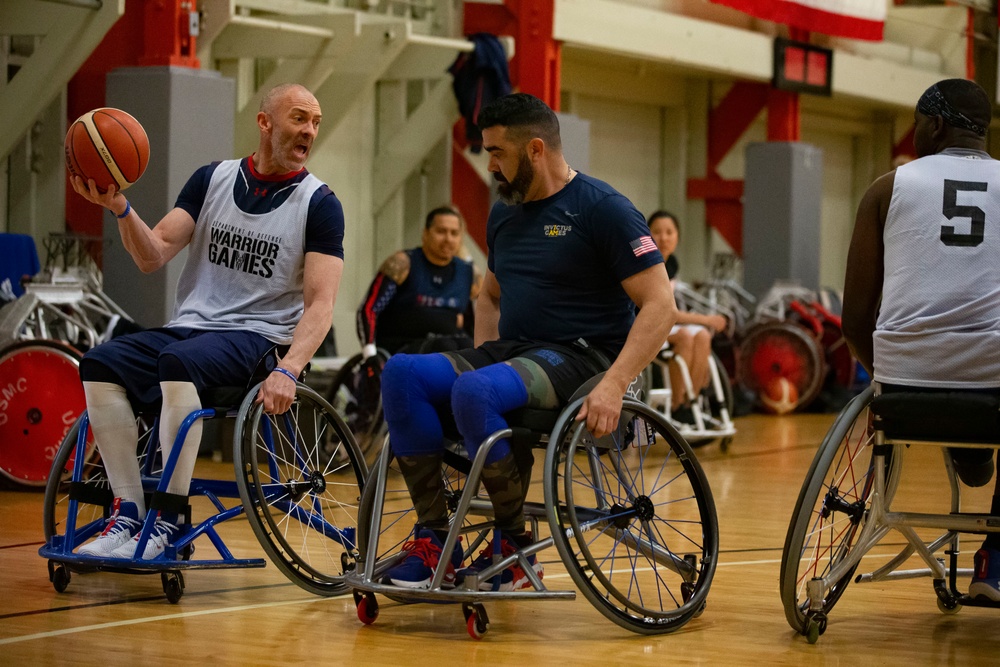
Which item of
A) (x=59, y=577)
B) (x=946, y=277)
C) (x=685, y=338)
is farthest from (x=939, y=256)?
(x=685, y=338)

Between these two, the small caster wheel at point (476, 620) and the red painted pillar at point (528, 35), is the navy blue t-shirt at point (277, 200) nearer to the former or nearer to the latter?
the small caster wheel at point (476, 620)

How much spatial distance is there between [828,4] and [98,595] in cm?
811

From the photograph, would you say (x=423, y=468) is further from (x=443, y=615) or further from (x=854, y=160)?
(x=854, y=160)

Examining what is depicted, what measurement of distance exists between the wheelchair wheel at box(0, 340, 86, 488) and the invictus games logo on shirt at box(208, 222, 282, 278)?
6.07 ft

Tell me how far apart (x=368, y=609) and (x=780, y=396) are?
678 cm

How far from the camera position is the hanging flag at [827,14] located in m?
9.92

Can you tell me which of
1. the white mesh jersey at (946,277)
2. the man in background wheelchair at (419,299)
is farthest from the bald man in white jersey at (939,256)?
the man in background wheelchair at (419,299)

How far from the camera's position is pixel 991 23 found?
13602 millimetres

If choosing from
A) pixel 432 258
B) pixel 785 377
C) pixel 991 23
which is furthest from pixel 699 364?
pixel 991 23

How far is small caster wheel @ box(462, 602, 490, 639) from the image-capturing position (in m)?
3.27

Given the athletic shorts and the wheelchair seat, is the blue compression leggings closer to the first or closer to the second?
the athletic shorts

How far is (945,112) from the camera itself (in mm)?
3322

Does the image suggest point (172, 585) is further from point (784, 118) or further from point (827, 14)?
point (784, 118)

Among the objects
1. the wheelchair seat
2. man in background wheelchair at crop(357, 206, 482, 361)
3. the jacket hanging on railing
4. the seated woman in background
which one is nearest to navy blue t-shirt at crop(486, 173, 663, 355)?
the wheelchair seat
